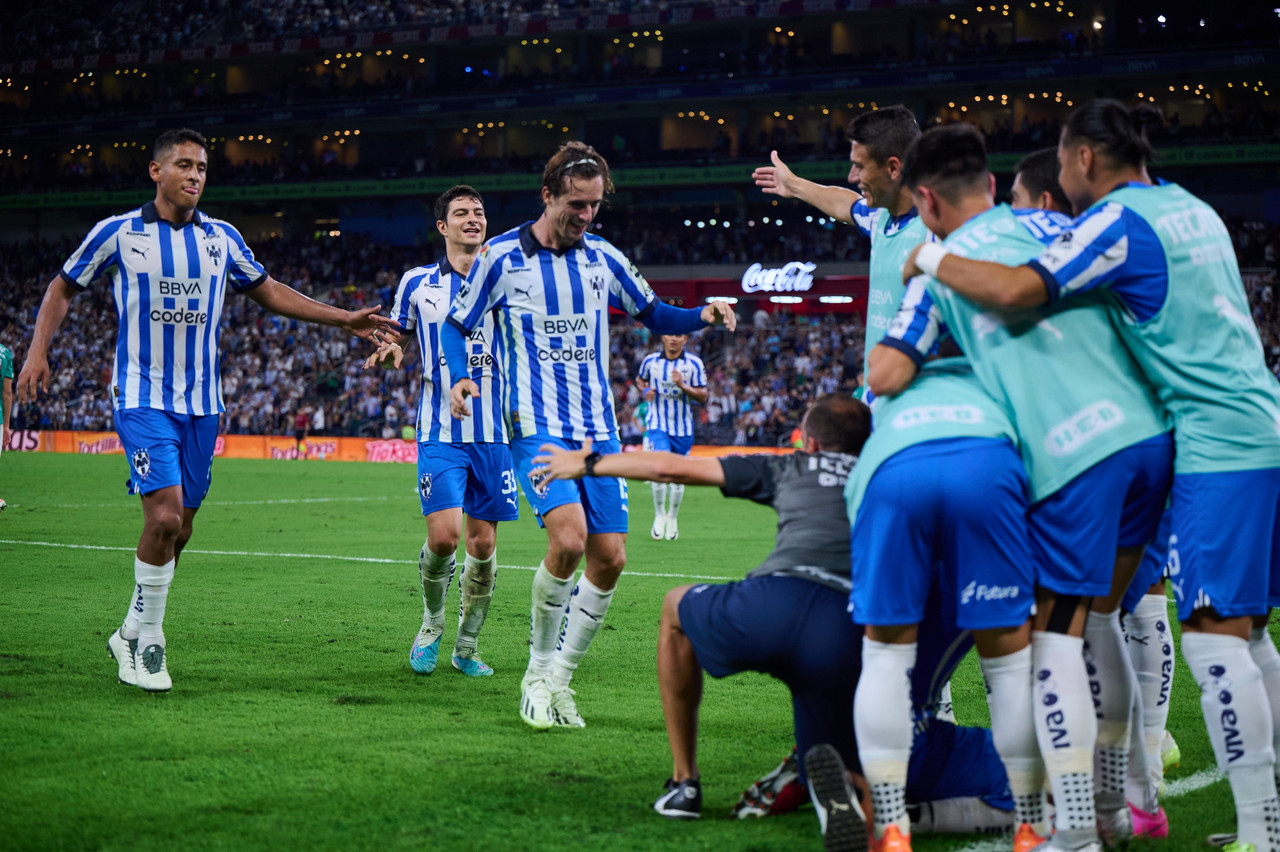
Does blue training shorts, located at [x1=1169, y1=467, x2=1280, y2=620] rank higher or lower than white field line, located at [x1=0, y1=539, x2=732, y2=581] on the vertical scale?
higher

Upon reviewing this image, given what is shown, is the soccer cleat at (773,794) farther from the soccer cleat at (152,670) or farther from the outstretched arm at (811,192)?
the soccer cleat at (152,670)

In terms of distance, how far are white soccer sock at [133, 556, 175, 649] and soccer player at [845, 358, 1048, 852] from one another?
415 centimetres

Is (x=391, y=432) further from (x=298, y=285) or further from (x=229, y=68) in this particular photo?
(x=229, y=68)

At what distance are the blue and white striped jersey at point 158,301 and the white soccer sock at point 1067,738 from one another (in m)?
4.68

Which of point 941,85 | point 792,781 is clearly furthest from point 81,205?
point 792,781

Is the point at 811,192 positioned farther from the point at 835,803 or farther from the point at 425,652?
the point at 835,803

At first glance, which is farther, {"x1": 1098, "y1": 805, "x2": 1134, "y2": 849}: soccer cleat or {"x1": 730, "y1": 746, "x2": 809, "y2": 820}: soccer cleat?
{"x1": 730, "y1": 746, "x2": 809, "y2": 820}: soccer cleat

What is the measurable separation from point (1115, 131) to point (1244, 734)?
73.9 inches

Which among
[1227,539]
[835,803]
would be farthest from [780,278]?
[835,803]

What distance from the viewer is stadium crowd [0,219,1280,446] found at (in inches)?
1371

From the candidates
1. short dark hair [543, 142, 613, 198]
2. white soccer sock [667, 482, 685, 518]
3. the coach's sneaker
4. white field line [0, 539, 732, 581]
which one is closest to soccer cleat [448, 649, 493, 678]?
the coach's sneaker

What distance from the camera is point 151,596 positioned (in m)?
6.39

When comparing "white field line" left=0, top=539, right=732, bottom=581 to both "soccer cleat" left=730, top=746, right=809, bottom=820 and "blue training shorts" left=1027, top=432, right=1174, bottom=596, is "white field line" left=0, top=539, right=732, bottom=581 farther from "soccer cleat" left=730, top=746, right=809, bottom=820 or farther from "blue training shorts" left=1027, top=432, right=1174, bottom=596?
"blue training shorts" left=1027, top=432, right=1174, bottom=596

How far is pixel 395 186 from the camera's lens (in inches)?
2000
